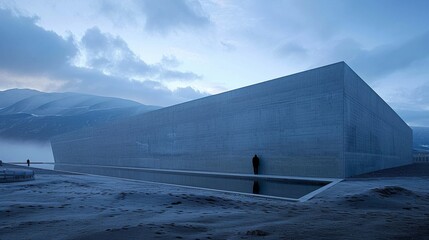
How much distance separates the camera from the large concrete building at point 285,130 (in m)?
12.4

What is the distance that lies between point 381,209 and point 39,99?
132 metres

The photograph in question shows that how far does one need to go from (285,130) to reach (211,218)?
415 inches

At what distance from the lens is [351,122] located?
42.2 feet

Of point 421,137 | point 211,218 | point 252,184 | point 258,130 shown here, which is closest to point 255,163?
point 258,130

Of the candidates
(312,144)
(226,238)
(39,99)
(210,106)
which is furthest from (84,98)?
(226,238)

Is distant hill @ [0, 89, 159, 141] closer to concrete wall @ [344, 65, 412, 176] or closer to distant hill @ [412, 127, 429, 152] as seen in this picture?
concrete wall @ [344, 65, 412, 176]

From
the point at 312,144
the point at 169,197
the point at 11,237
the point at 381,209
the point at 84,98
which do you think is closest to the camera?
the point at 11,237

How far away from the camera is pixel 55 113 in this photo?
110 m

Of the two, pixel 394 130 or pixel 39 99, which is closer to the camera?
pixel 394 130

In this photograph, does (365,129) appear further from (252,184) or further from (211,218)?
(211,218)

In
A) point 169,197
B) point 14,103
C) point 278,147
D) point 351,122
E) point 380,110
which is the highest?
point 14,103

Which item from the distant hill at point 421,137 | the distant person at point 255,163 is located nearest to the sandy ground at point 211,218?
the distant person at point 255,163

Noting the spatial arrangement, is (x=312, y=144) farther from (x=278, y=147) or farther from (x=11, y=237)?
(x=11, y=237)

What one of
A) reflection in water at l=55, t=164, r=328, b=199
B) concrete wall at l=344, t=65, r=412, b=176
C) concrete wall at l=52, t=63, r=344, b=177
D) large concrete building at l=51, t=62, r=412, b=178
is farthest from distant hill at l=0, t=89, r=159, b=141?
reflection in water at l=55, t=164, r=328, b=199
